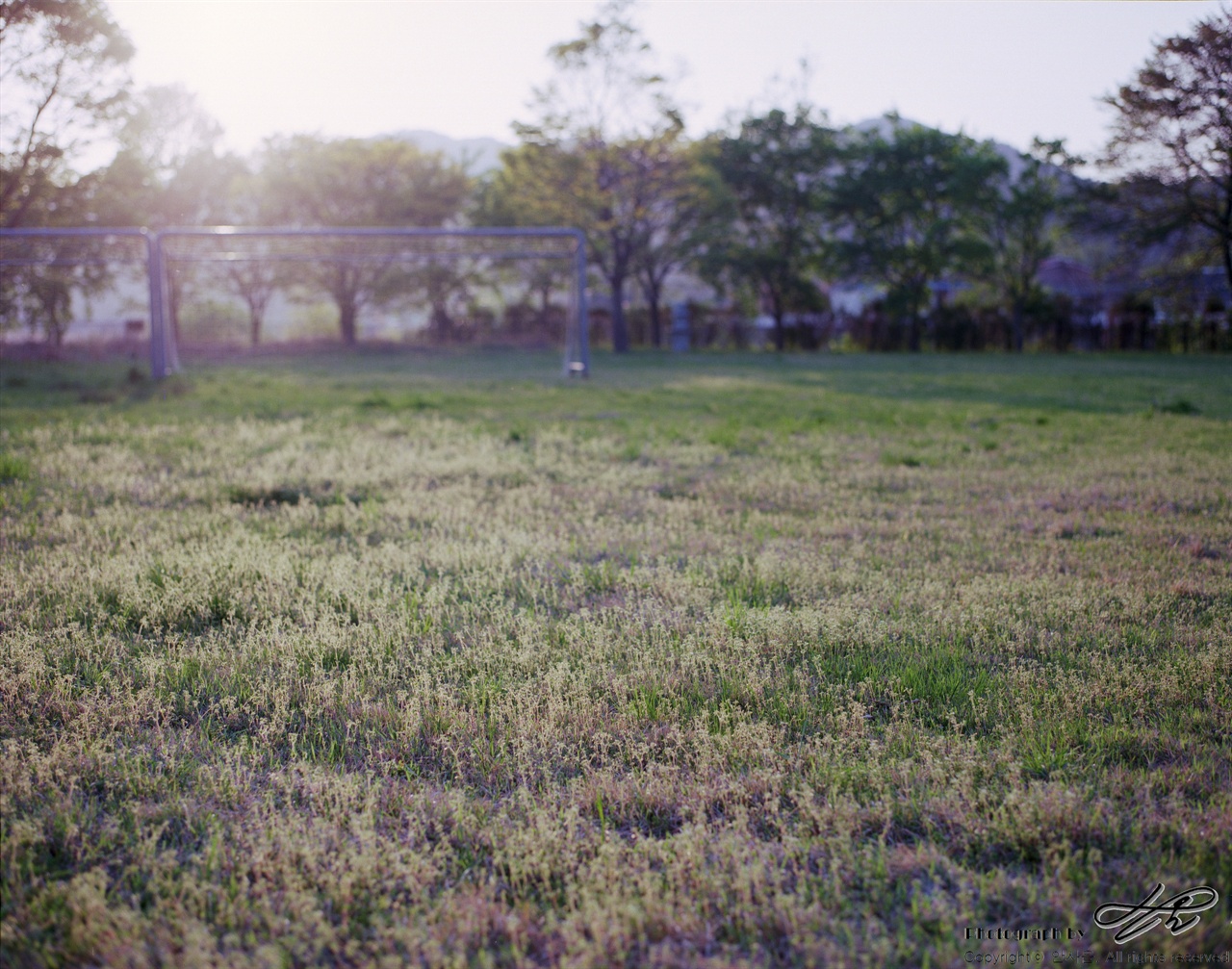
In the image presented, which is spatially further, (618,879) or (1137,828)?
(1137,828)

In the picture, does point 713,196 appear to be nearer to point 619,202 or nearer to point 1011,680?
point 619,202

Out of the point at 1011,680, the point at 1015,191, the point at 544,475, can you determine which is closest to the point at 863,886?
the point at 1011,680

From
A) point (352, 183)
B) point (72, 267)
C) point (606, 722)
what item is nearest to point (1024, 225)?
point (352, 183)

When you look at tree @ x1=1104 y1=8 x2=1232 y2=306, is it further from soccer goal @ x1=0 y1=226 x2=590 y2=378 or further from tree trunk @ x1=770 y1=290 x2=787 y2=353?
soccer goal @ x1=0 y1=226 x2=590 y2=378

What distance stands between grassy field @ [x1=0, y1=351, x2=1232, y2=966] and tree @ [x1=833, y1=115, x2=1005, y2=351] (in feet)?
101

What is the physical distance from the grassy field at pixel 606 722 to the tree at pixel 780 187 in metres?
29.7

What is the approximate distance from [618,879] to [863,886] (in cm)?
47

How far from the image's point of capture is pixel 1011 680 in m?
2.39

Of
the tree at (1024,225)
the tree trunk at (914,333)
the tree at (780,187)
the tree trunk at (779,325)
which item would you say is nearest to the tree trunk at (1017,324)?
the tree at (1024,225)

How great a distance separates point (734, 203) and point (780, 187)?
13.7 feet

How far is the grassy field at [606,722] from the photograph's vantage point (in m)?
1.51

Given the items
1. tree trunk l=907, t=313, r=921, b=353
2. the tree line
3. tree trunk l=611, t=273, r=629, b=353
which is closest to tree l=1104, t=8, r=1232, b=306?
the tree line

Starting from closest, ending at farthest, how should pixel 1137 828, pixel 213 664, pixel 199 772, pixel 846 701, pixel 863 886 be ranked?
pixel 863 886, pixel 1137 828, pixel 199 772, pixel 846 701, pixel 213 664

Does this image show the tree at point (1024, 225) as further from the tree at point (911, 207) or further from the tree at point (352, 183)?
the tree at point (352, 183)
